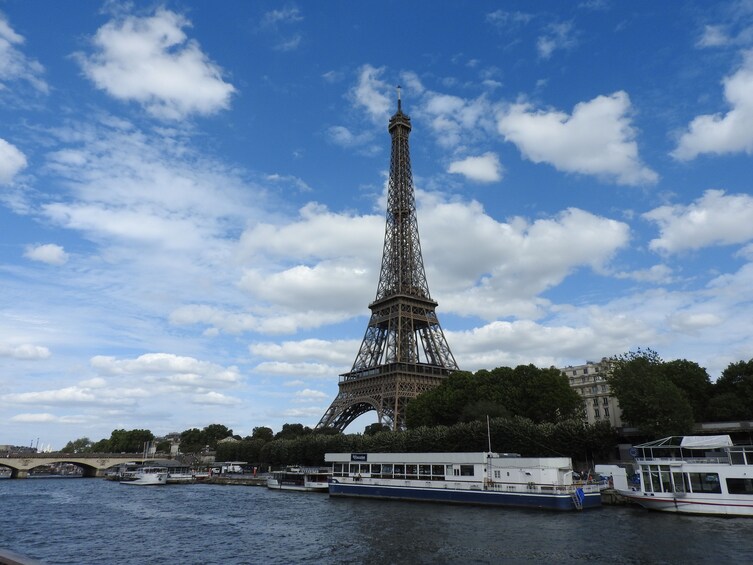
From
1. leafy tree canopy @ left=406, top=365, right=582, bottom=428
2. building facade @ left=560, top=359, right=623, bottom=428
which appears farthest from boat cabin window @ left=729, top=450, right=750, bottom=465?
building facade @ left=560, top=359, right=623, bottom=428

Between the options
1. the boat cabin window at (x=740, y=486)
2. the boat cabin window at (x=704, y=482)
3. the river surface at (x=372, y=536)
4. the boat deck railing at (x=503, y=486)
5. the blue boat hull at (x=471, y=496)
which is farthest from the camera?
the boat deck railing at (x=503, y=486)

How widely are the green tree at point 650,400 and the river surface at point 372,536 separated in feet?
72.4

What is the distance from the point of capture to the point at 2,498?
76875 mm

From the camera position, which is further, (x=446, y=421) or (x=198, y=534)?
(x=446, y=421)

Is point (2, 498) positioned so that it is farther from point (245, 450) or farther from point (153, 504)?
point (245, 450)

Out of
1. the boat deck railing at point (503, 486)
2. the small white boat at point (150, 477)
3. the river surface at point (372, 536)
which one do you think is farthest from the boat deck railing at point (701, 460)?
the small white boat at point (150, 477)

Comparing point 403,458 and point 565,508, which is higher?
point 403,458

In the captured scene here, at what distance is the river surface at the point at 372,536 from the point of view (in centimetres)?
3111

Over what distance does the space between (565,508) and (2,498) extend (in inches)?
2919

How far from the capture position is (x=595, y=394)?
126688 millimetres

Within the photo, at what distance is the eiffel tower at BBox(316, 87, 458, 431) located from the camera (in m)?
103

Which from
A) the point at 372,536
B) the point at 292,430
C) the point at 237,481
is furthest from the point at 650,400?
the point at 292,430

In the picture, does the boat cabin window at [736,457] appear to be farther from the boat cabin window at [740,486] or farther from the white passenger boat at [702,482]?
A: the boat cabin window at [740,486]

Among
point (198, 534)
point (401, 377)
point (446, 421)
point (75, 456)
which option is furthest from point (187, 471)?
point (198, 534)
